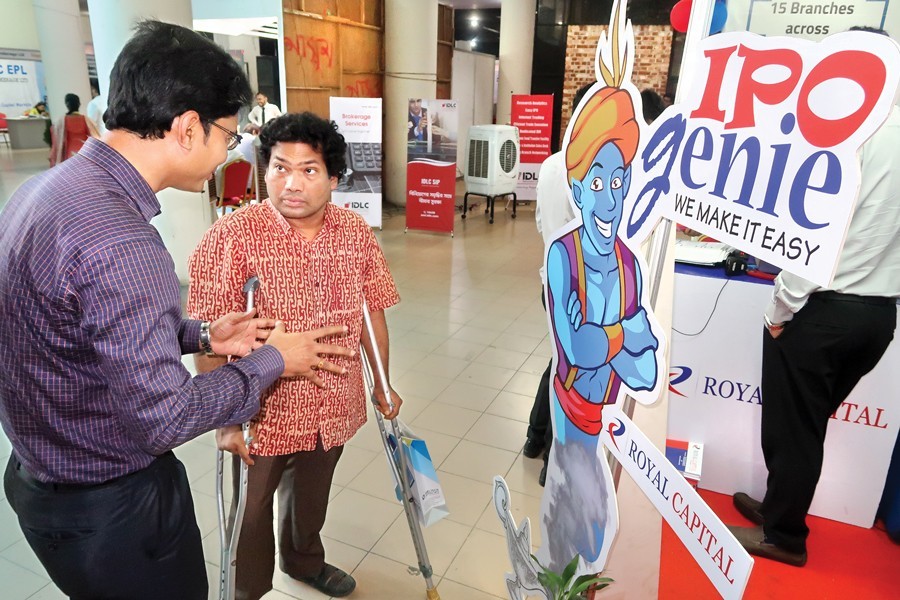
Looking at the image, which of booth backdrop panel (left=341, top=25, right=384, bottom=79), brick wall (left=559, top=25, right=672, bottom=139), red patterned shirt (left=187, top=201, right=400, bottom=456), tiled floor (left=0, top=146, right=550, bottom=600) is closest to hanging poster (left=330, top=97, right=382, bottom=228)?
tiled floor (left=0, top=146, right=550, bottom=600)

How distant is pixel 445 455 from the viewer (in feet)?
9.77

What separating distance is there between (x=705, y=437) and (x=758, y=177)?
1.99m

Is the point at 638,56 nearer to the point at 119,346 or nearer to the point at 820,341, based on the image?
the point at 820,341

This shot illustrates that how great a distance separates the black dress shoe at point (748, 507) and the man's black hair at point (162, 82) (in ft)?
8.17

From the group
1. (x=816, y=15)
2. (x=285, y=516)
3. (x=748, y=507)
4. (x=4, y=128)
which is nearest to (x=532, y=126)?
(x=816, y=15)

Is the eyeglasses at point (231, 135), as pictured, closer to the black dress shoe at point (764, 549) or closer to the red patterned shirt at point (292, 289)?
the red patterned shirt at point (292, 289)

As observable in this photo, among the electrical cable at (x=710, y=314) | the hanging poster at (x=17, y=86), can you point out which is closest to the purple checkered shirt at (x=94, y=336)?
the electrical cable at (x=710, y=314)

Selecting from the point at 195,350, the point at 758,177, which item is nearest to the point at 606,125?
the point at 758,177

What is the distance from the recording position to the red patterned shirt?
63.7 inches

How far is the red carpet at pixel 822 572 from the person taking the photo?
2.16m

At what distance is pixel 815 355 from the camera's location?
1.94 m

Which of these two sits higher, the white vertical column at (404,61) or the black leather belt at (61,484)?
the white vertical column at (404,61)

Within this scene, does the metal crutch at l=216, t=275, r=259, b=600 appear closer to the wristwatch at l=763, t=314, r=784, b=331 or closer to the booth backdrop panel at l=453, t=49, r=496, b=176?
the wristwatch at l=763, t=314, r=784, b=331

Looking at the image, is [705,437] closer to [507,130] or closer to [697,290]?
[697,290]
